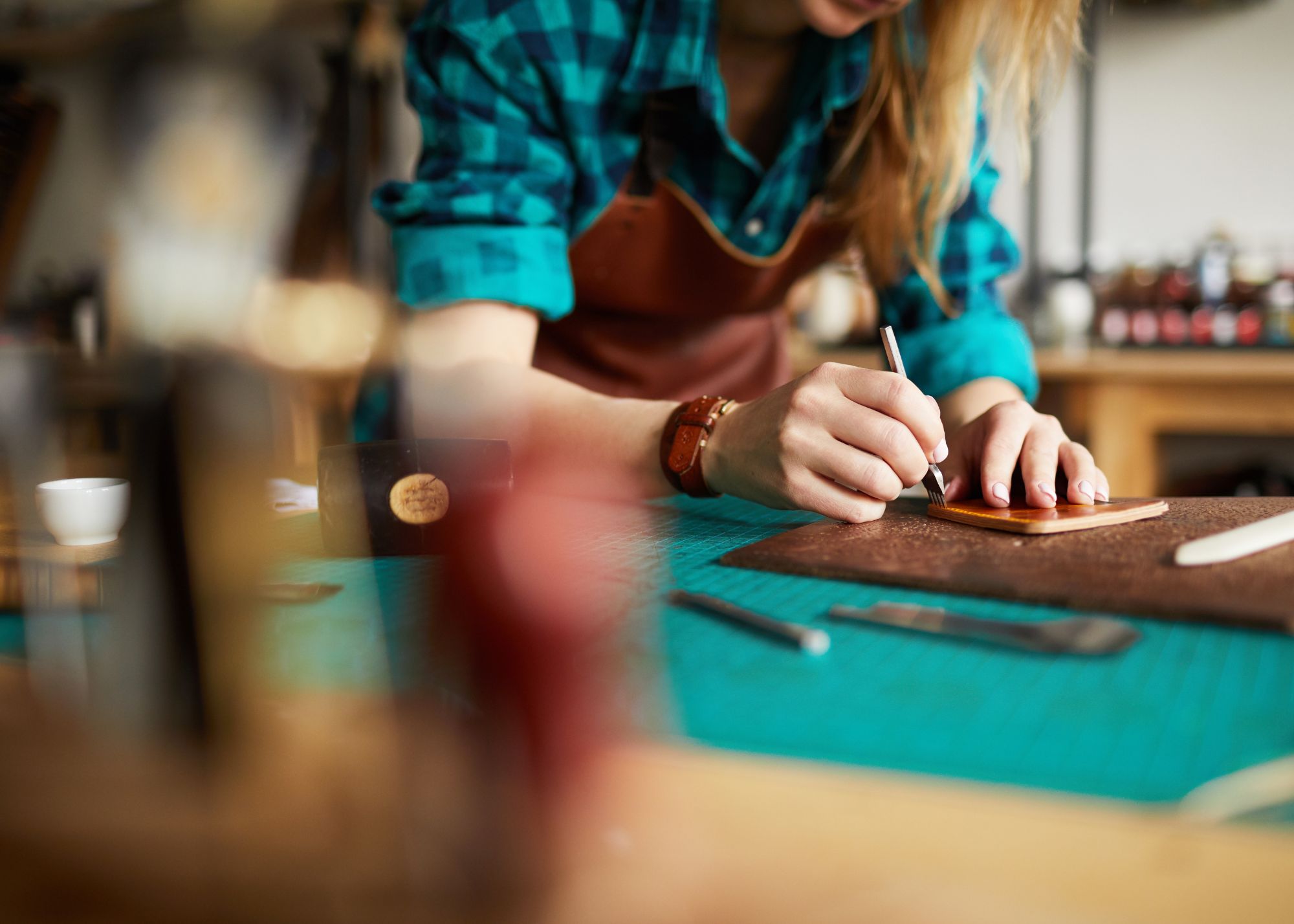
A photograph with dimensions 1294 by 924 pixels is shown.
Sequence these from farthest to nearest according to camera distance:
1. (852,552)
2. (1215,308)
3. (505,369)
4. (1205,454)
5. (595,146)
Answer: (1205,454), (1215,308), (595,146), (505,369), (852,552)

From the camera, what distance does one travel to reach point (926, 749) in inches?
11.5

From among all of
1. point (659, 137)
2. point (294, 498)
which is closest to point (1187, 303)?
point (659, 137)

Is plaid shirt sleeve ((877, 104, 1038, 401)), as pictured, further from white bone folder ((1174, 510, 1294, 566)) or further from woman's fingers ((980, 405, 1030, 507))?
white bone folder ((1174, 510, 1294, 566))

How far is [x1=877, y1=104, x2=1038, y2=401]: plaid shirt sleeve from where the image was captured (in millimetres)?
1016

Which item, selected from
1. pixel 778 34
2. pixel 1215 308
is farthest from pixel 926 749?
pixel 1215 308

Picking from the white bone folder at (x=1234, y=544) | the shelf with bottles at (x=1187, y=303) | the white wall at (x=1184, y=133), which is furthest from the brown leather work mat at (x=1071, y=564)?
the white wall at (x=1184, y=133)

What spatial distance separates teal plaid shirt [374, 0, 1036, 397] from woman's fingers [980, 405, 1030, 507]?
1.13 feet

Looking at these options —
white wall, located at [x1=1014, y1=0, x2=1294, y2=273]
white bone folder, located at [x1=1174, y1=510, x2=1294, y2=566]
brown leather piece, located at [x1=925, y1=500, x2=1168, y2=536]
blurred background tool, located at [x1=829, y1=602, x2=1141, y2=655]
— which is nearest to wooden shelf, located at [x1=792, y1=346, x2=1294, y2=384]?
white wall, located at [x1=1014, y1=0, x2=1294, y2=273]

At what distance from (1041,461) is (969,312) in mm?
467

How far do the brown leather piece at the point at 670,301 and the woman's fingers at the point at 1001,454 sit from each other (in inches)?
18.2

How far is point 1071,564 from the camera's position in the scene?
0.48 meters

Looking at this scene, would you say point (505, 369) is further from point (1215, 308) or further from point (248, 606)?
point (1215, 308)

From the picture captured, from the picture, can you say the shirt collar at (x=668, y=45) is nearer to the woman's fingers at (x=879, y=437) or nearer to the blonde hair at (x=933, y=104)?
the blonde hair at (x=933, y=104)

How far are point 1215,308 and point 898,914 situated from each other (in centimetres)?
236
